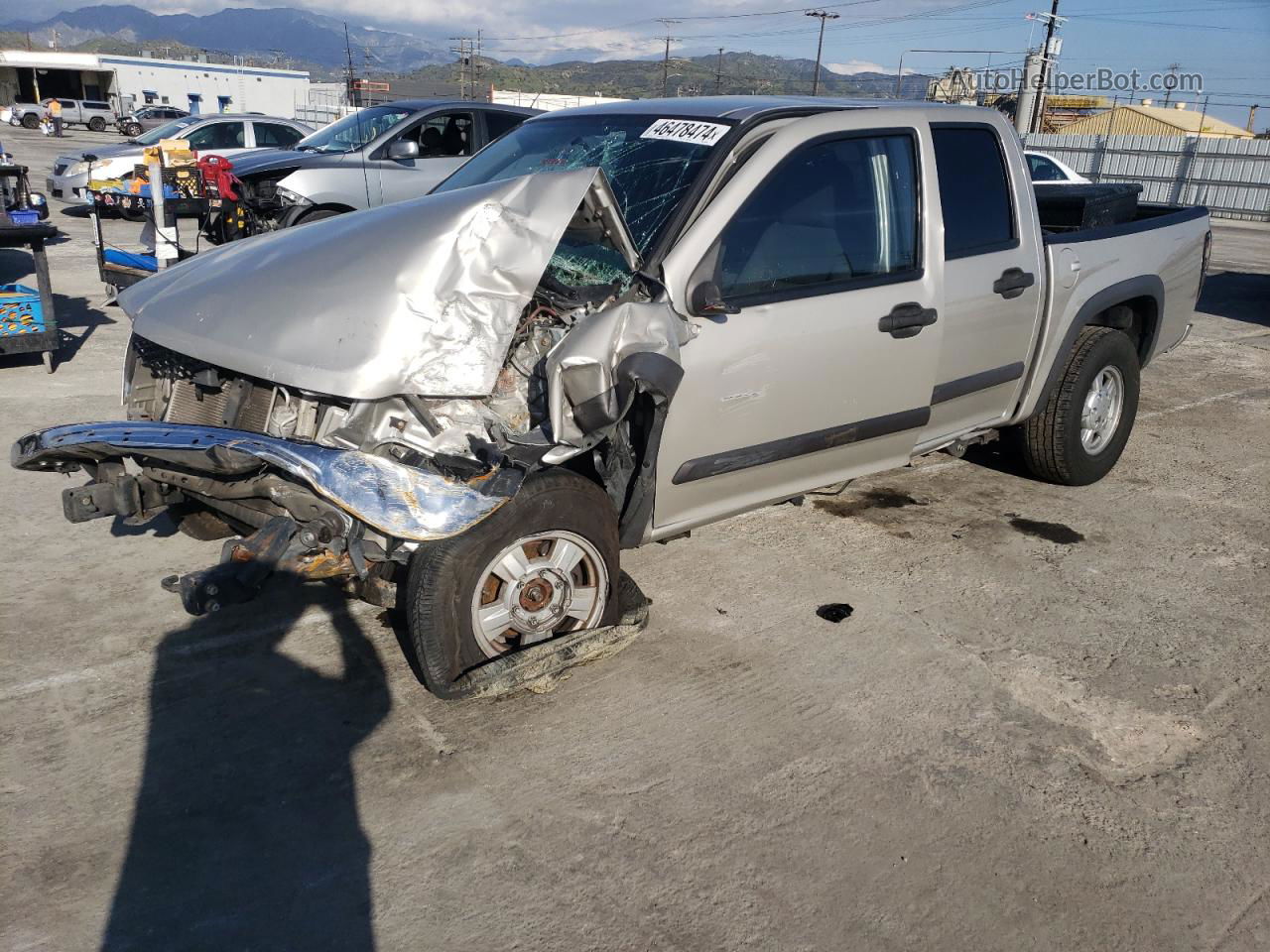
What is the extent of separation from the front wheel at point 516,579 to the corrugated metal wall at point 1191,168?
94.6 feet

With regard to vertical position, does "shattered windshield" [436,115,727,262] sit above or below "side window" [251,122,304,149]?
above

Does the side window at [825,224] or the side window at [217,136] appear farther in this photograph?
the side window at [217,136]

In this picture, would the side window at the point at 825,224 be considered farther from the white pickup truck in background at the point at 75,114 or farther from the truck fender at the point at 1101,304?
the white pickup truck in background at the point at 75,114

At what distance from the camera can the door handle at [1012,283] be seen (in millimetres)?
4437

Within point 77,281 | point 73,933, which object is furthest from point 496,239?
point 77,281

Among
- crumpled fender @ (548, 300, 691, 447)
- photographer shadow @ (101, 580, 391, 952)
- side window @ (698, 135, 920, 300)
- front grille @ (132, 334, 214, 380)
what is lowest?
photographer shadow @ (101, 580, 391, 952)

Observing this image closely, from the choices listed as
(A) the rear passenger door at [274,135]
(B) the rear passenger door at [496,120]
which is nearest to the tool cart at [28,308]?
(B) the rear passenger door at [496,120]

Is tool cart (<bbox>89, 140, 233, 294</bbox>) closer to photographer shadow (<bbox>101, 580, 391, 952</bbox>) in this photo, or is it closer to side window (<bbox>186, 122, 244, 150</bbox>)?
side window (<bbox>186, 122, 244, 150</bbox>)

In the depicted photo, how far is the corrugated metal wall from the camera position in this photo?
26250 mm

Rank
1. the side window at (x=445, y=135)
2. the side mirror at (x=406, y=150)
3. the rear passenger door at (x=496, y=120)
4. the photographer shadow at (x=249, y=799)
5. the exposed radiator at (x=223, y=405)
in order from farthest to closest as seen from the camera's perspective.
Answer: the rear passenger door at (x=496, y=120)
the side window at (x=445, y=135)
the side mirror at (x=406, y=150)
the exposed radiator at (x=223, y=405)
the photographer shadow at (x=249, y=799)

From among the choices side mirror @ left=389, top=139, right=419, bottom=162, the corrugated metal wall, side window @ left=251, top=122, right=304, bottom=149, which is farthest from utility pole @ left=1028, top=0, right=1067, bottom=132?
side mirror @ left=389, top=139, right=419, bottom=162

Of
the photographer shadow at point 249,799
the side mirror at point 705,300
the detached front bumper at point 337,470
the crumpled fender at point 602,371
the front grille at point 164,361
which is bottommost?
the photographer shadow at point 249,799

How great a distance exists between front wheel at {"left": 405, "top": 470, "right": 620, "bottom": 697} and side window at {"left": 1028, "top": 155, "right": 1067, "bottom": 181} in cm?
1456

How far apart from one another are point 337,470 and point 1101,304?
160 inches
